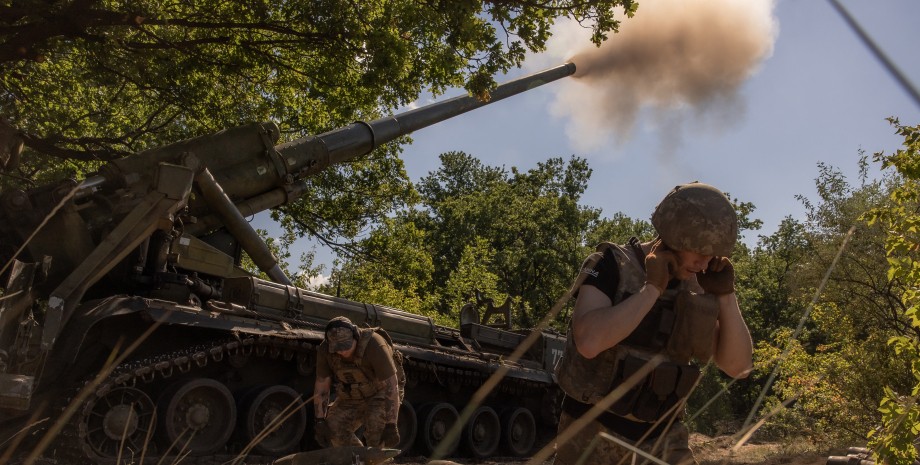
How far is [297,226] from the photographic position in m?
21.4

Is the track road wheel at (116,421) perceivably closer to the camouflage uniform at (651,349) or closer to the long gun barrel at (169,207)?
the long gun barrel at (169,207)

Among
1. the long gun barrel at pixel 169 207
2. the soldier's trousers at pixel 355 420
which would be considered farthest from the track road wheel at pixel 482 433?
the soldier's trousers at pixel 355 420

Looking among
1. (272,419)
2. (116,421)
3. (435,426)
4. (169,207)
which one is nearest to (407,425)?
(435,426)

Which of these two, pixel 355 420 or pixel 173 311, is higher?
pixel 173 311

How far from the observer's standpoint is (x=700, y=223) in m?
3.41

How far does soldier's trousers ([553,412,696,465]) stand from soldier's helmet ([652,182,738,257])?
26.1 inches

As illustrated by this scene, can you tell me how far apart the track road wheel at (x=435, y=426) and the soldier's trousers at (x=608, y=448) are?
10704mm

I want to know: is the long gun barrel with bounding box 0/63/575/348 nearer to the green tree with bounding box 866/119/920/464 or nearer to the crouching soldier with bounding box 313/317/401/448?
the crouching soldier with bounding box 313/317/401/448

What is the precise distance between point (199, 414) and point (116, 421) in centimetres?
106

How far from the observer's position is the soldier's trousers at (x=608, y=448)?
11.1 feet

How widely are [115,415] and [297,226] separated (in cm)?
1172

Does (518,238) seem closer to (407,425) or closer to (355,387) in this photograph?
(407,425)

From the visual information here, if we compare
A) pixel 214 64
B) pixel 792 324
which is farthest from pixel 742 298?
pixel 214 64

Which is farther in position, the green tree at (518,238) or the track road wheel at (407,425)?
the green tree at (518,238)
